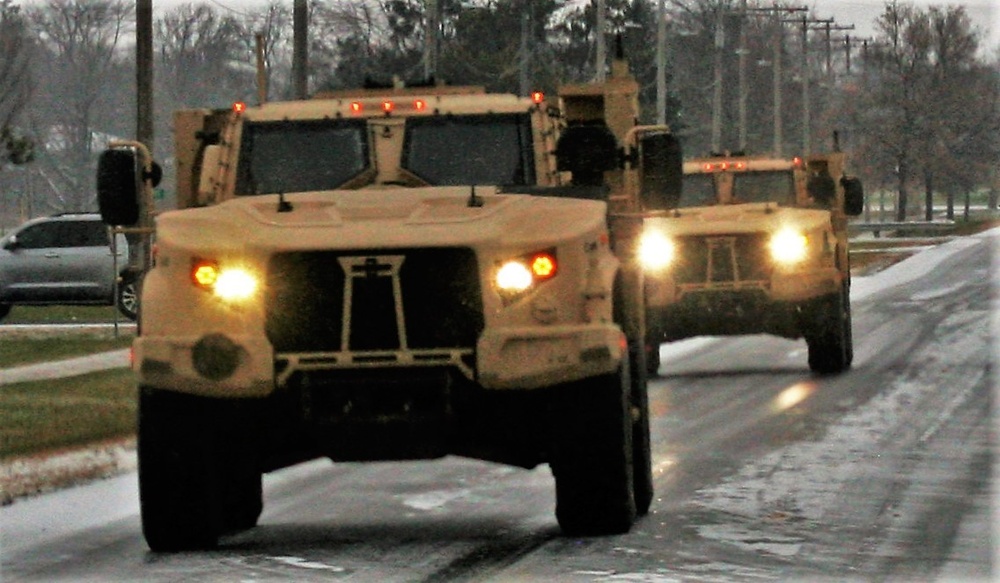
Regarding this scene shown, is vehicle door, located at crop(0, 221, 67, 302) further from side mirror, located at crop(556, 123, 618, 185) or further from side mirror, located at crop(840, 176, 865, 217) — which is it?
side mirror, located at crop(556, 123, 618, 185)

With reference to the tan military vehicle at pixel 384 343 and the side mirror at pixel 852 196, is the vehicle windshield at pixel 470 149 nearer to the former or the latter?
the tan military vehicle at pixel 384 343

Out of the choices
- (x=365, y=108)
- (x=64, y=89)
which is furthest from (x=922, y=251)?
(x=365, y=108)

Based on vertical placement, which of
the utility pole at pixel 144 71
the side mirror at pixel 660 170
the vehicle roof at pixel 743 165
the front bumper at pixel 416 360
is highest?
the utility pole at pixel 144 71

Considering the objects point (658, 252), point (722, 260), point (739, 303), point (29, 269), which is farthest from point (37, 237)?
point (739, 303)

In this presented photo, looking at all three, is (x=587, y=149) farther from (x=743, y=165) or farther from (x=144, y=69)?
(x=144, y=69)

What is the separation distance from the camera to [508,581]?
941cm

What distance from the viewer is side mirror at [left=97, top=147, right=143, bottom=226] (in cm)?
1162

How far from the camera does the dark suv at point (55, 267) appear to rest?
116ft

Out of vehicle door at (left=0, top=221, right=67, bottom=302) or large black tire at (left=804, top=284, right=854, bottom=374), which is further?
vehicle door at (left=0, top=221, right=67, bottom=302)

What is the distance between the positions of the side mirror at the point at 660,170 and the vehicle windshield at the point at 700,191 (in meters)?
10.7

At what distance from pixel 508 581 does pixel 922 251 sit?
156ft

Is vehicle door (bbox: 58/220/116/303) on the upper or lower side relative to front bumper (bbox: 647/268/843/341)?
lower

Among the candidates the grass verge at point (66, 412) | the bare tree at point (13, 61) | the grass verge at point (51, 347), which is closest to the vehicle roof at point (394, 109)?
the grass verge at point (66, 412)

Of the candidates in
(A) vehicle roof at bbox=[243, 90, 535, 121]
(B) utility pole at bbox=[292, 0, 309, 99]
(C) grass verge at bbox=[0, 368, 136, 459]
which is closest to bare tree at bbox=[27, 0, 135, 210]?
(B) utility pole at bbox=[292, 0, 309, 99]
